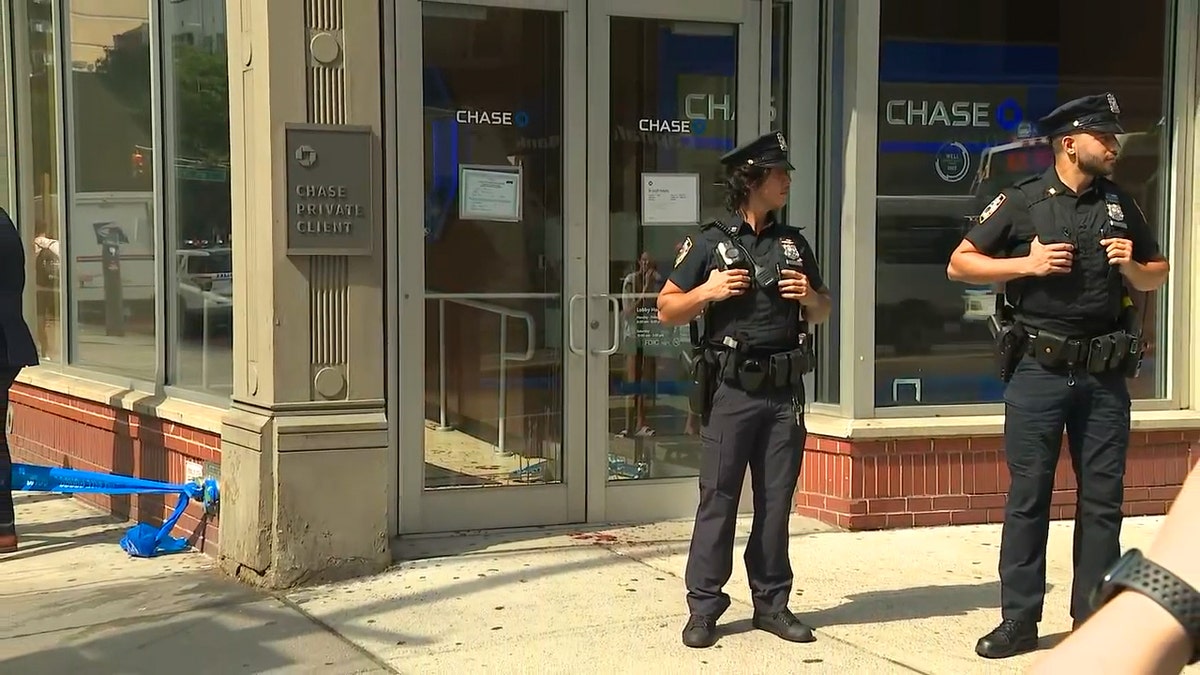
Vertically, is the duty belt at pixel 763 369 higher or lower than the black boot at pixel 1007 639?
higher

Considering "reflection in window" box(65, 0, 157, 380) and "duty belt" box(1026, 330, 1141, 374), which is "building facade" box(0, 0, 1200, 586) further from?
"duty belt" box(1026, 330, 1141, 374)

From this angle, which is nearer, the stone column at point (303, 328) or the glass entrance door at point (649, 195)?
the stone column at point (303, 328)

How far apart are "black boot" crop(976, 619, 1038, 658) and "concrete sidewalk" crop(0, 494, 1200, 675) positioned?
0.16 feet

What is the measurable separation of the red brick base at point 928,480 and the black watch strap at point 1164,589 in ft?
15.6

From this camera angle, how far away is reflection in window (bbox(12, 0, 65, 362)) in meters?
8.13

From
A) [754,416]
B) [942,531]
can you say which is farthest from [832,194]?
[754,416]

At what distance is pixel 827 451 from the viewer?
6434 mm

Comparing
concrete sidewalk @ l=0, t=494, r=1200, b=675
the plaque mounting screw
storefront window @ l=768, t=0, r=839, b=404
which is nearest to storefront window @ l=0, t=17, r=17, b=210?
concrete sidewalk @ l=0, t=494, r=1200, b=675

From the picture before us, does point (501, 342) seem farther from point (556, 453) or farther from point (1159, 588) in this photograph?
point (1159, 588)

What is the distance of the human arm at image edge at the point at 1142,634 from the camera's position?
152 cm

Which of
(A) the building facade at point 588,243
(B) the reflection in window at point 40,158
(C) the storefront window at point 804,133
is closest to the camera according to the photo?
(A) the building facade at point 588,243

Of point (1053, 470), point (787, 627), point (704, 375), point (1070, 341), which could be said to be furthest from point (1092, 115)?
point (787, 627)

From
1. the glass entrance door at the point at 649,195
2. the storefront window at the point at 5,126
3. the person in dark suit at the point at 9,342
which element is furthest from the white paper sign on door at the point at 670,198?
the storefront window at the point at 5,126

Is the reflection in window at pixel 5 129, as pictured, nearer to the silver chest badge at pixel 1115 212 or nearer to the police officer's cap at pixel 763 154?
the police officer's cap at pixel 763 154
